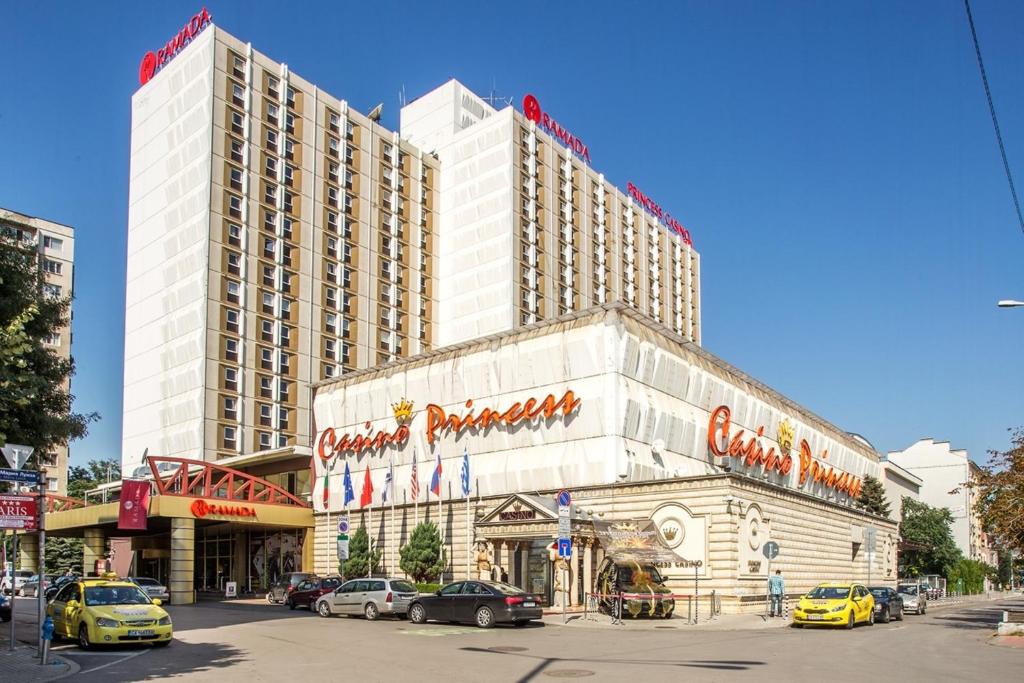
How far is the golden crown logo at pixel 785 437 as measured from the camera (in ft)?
195

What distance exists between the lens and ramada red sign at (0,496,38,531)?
2088 cm

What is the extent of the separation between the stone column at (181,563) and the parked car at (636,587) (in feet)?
82.0

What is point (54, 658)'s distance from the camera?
21.2m

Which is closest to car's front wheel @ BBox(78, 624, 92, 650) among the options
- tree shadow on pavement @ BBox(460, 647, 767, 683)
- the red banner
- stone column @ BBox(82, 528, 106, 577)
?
tree shadow on pavement @ BBox(460, 647, 767, 683)

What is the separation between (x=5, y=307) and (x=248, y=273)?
58.7 meters

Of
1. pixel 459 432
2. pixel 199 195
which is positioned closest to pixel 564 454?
pixel 459 432

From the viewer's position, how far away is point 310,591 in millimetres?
42812

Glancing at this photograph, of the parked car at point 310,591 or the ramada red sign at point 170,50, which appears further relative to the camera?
the ramada red sign at point 170,50

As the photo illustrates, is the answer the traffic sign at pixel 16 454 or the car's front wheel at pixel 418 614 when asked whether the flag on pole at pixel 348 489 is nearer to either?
the car's front wheel at pixel 418 614

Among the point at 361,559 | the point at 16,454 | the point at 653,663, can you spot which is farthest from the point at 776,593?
the point at 16,454

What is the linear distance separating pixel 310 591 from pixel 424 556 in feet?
20.1

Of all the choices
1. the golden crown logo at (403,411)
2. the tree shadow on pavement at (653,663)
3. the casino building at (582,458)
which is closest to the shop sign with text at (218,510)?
the casino building at (582,458)

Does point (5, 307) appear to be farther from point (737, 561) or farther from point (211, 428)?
point (211, 428)

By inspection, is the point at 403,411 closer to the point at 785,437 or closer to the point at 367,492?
the point at 367,492
